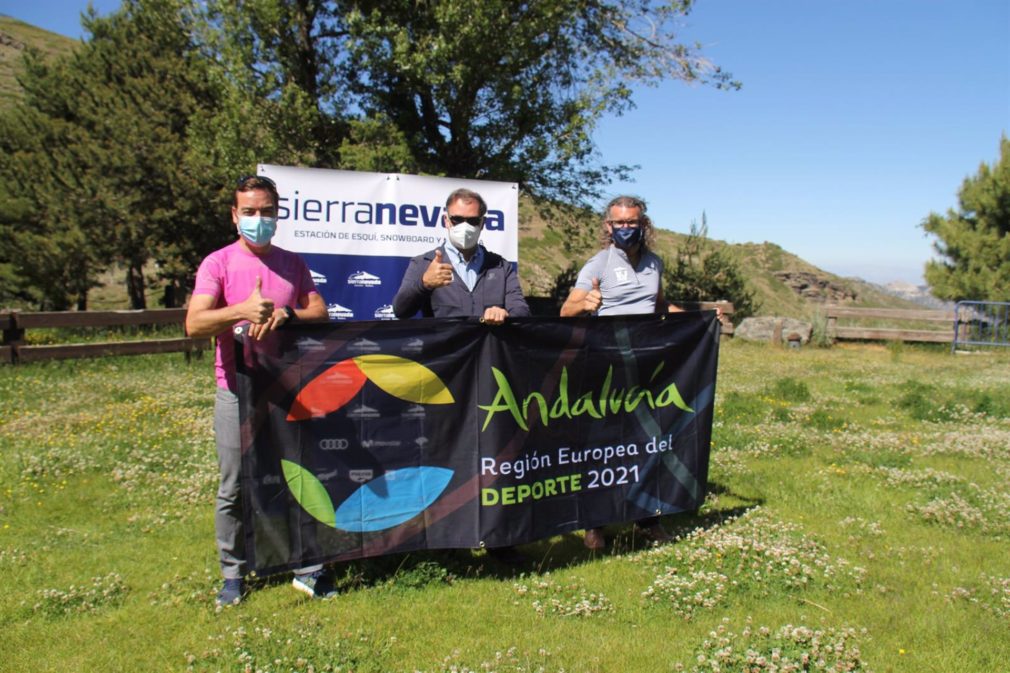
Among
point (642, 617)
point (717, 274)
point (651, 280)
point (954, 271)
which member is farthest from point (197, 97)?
point (954, 271)

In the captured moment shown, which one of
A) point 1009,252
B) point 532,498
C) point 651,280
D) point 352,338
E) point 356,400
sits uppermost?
point 1009,252

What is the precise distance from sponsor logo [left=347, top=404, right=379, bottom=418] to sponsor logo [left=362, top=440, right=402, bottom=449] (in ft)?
0.53

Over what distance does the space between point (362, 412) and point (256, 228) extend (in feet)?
4.14

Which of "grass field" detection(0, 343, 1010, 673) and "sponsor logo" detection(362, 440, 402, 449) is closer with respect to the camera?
"grass field" detection(0, 343, 1010, 673)

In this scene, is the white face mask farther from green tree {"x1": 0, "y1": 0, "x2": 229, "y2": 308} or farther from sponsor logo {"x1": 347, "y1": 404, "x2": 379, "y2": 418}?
green tree {"x1": 0, "y1": 0, "x2": 229, "y2": 308}

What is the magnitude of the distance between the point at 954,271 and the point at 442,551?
33625 millimetres

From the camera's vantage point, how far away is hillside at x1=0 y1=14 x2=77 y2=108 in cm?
6132

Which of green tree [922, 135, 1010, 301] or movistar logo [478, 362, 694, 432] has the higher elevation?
green tree [922, 135, 1010, 301]

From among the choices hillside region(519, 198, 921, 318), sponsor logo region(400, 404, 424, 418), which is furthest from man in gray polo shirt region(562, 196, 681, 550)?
hillside region(519, 198, 921, 318)

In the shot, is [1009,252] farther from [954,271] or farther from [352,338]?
[352,338]

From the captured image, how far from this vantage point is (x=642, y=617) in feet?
13.8

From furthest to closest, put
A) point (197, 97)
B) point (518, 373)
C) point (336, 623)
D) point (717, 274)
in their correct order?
1. point (197, 97)
2. point (717, 274)
3. point (518, 373)
4. point (336, 623)

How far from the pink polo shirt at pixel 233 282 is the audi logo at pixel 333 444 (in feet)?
2.03

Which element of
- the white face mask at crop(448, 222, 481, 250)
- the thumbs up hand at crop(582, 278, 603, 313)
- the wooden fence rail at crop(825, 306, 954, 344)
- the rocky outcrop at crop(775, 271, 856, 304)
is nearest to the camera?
the white face mask at crop(448, 222, 481, 250)
